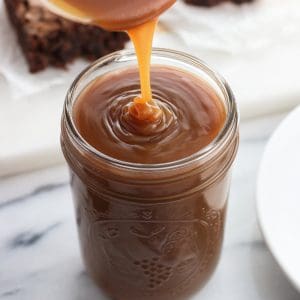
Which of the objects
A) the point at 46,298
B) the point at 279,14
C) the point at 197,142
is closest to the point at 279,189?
the point at 197,142

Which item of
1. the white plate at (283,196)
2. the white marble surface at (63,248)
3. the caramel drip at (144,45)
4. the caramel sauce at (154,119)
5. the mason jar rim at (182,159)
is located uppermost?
the caramel drip at (144,45)

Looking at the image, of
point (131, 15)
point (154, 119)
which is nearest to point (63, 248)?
point (154, 119)

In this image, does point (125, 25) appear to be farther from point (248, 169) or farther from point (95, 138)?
point (248, 169)

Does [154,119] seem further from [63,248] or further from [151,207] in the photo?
[63,248]

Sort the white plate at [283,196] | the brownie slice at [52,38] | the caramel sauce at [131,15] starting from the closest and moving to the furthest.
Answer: the caramel sauce at [131,15]
the white plate at [283,196]
the brownie slice at [52,38]

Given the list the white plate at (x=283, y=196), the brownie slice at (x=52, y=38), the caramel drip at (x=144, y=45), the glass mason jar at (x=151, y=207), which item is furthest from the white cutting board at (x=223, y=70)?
the caramel drip at (x=144, y=45)

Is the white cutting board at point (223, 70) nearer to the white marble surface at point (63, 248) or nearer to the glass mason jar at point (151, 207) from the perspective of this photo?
the white marble surface at point (63, 248)

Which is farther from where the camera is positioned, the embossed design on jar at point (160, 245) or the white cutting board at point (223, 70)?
the white cutting board at point (223, 70)
